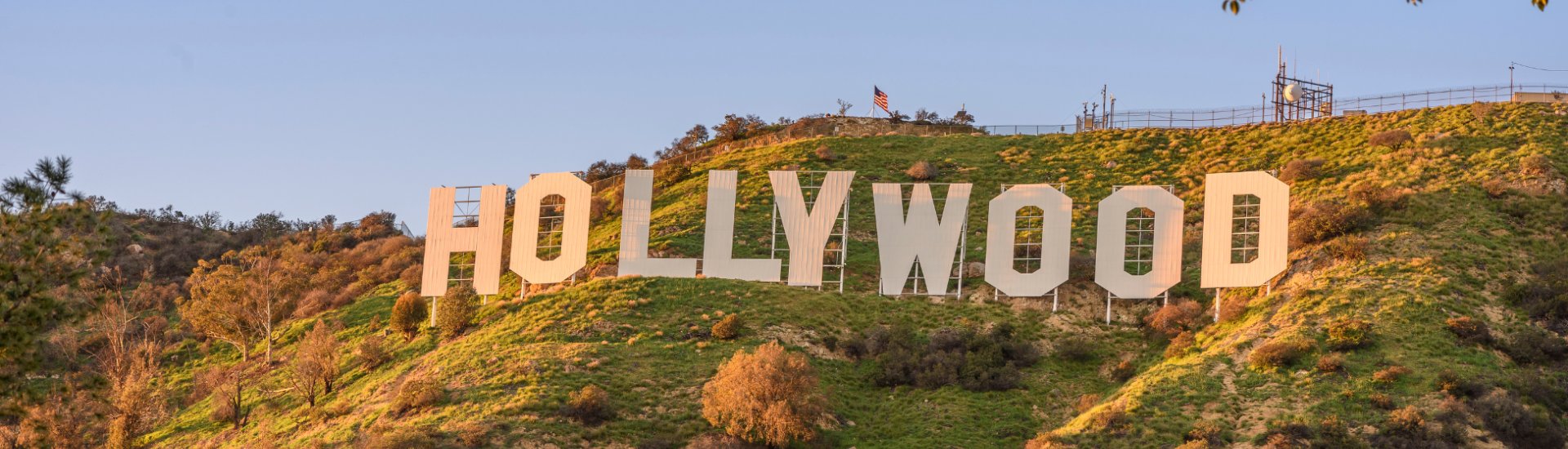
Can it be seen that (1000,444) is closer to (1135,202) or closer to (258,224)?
(1135,202)

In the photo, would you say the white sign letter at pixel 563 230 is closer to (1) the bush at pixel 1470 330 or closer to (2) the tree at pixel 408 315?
(2) the tree at pixel 408 315

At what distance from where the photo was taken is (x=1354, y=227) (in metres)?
55.4

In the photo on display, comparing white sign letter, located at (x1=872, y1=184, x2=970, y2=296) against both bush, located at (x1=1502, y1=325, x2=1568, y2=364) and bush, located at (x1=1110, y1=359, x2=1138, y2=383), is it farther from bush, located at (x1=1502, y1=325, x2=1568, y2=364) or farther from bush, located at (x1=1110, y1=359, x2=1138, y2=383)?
bush, located at (x1=1502, y1=325, x2=1568, y2=364)

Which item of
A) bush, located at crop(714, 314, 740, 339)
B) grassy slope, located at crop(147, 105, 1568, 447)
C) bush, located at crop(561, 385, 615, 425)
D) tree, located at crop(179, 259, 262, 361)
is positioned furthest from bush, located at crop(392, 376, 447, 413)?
tree, located at crop(179, 259, 262, 361)

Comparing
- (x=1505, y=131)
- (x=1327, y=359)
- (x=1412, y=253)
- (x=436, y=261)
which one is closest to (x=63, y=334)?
(x=436, y=261)

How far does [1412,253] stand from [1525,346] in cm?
810

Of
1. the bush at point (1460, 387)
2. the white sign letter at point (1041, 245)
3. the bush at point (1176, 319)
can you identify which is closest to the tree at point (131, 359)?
the white sign letter at point (1041, 245)

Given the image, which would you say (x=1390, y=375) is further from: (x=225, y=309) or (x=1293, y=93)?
(x=225, y=309)

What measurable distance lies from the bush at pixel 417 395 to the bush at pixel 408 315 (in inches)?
400

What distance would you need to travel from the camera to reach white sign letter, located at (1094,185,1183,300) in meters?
53.9

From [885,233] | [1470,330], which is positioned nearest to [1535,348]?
[1470,330]

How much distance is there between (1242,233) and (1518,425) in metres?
15.2

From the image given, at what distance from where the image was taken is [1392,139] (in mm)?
67375

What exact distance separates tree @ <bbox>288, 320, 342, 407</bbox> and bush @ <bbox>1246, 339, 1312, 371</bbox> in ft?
103
